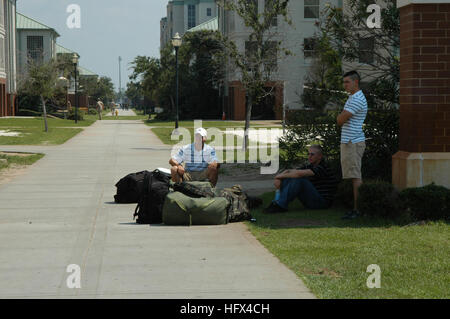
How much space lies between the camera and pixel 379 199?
Result: 8.98 metres

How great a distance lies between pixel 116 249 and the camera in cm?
760

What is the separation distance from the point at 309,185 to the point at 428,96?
202cm

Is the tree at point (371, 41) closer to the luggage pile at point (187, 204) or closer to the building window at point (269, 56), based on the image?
the luggage pile at point (187, 204)

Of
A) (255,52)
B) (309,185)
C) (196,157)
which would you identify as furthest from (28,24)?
(309,185)

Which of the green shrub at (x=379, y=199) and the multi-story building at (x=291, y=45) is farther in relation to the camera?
the multi-story building at (x=291, y=45)

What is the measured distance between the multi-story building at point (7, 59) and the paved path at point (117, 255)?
50.4m

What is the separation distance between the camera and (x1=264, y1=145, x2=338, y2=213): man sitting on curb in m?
9.86

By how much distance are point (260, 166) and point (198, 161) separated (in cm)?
713

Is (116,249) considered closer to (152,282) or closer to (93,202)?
(152,282)

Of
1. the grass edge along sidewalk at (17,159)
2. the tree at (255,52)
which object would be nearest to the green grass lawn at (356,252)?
the grass edge along sidewalk at (17,159)

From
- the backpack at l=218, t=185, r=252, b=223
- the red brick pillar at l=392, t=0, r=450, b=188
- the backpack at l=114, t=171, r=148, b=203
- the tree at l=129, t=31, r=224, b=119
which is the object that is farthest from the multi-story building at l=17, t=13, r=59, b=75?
the red brick pillar at l=392, t=0, r=450, b=188

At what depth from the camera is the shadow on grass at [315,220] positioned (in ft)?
29.3

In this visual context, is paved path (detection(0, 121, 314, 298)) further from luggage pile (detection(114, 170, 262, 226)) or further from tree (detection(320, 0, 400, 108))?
tree (detection(320, 0, 400, 108))

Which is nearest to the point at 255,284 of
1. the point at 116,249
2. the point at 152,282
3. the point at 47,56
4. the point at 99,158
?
the point at 152,282
